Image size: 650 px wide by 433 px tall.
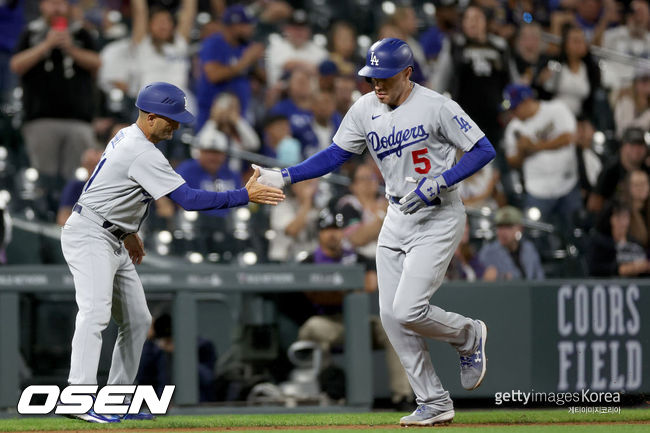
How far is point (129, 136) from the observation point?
236 inches

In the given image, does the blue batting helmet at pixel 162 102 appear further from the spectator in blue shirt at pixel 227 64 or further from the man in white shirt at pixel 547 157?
the man in white shirt at pixel 547 157

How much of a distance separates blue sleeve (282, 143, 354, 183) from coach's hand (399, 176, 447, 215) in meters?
0.59

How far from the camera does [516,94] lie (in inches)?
422

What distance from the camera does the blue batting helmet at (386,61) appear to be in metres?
5.93

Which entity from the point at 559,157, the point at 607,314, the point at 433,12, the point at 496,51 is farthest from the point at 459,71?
the point at 607,314

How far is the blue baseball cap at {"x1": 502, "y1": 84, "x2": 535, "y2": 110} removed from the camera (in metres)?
10.7

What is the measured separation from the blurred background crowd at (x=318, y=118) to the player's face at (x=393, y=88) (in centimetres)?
235

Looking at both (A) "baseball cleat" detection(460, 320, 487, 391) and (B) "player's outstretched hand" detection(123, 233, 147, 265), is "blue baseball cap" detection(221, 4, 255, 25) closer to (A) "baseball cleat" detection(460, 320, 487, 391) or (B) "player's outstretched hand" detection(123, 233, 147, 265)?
(B) "player's outstretched hand" detection(123, 233, 147, 265)

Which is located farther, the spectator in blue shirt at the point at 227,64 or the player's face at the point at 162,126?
the spectator in blue shirt at the point at 227,64

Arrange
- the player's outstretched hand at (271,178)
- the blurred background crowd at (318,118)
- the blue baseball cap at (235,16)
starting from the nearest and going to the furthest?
the player's outstretched hand at (271,178) → the blurred background crowd at (318,118) → the blue baseball cap at (235,16)

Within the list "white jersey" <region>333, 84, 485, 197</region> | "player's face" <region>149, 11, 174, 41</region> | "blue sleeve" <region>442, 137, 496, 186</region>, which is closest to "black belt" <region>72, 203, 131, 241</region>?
"white jersey" <region>333, 84, 485, 197</region>

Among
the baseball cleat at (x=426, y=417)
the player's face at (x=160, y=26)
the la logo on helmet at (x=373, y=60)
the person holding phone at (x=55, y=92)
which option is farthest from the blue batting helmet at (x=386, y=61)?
the player's face at (x=160, y=26)

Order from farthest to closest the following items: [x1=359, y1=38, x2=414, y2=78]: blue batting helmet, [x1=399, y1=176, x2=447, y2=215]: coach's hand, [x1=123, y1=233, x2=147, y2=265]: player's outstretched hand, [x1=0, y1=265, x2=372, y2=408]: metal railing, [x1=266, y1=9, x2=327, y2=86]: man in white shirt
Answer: [x1=266, y1=9, x2=327, y2=86]: man in white shirt → [x1=0, y1=265, x2=372, y2=408]: metal railing → [x1=123, y1=233, x2=147, y2=265]: player's outstretched hand → [x1=359, y1=38, x2=414, y2=78]: blue batting helmet → [x1=399, y1=176, x2=447, y2=215]: coach's hand

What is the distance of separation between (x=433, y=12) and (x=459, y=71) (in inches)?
102
